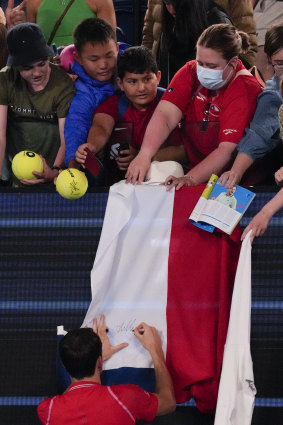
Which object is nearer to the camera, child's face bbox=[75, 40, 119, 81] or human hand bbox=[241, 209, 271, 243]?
human hand bbox=[241, 209, 271, 243]

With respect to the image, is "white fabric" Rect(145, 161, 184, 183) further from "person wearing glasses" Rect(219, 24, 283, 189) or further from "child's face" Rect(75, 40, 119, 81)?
"child's face" Rect(75, 40, 119, 81)

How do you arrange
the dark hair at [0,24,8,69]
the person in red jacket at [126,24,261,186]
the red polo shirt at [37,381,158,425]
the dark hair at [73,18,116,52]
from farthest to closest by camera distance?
the dark hair at [0,24,8,69] → the dark hair at [73,18,116,52] → the person in red jacket at [126,24,261,186] → the red polo shirt at [37,381,158,425]

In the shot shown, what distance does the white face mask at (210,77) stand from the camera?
14.2ft

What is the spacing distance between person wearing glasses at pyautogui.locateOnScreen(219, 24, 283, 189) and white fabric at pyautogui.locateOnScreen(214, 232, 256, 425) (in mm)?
561

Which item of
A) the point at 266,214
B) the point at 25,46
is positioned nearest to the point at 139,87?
the point at 25,46

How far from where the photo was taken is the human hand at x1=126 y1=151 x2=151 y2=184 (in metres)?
4.32

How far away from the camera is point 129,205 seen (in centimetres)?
428

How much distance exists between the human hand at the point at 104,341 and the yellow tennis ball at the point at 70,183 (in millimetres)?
599

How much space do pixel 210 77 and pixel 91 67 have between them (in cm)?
72

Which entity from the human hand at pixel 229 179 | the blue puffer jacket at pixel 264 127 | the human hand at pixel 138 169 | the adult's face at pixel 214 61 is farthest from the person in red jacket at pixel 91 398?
the adult's face at pixel 214 61

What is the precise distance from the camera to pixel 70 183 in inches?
165

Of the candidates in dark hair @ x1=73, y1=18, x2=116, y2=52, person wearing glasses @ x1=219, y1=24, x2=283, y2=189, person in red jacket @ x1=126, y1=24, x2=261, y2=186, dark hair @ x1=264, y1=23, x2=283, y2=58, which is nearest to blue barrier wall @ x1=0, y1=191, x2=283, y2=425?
person wearing glasses @ x1=219, y1=24, x2=283, y2=189

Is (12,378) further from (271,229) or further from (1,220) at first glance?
(271,229)

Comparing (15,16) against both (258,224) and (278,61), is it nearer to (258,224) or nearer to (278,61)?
Answer: (278,61)
